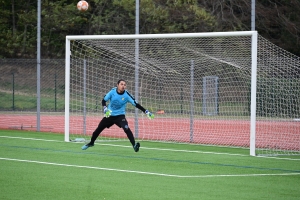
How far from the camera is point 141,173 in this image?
44.6ft

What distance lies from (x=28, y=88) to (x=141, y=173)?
2651cm

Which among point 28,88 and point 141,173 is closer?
point 141,173

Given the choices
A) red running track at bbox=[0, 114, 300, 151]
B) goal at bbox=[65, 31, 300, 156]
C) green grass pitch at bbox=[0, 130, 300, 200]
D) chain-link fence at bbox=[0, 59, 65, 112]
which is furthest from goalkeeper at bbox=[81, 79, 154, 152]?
chain-link fence at bbox=[0, 59, 65, 112]

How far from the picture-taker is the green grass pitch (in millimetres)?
11023

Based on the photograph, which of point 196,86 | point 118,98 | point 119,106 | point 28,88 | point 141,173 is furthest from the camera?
point 28,88

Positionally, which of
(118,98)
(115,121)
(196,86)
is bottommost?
(115,121)

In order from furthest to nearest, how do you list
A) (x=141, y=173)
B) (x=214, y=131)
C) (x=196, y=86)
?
(x=214, y=131) → (x=196, y=86) → (x=141, y=173)

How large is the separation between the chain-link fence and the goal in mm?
10898

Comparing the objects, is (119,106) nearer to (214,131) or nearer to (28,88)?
(214,131)

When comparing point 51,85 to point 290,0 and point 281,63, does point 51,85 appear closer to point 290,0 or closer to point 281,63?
point 290,0

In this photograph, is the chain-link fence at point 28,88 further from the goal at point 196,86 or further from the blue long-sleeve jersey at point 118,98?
the blue long-sleeve jersey at point 118,98

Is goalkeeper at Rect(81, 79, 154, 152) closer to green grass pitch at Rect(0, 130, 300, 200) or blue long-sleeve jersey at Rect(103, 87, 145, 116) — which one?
blue long-sleeve jersey at Rect(103, 87, 145, 116)

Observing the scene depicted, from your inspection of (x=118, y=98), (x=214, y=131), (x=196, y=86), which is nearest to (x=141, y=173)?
(x=118, y=98)

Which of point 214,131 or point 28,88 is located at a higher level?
point 28,88
